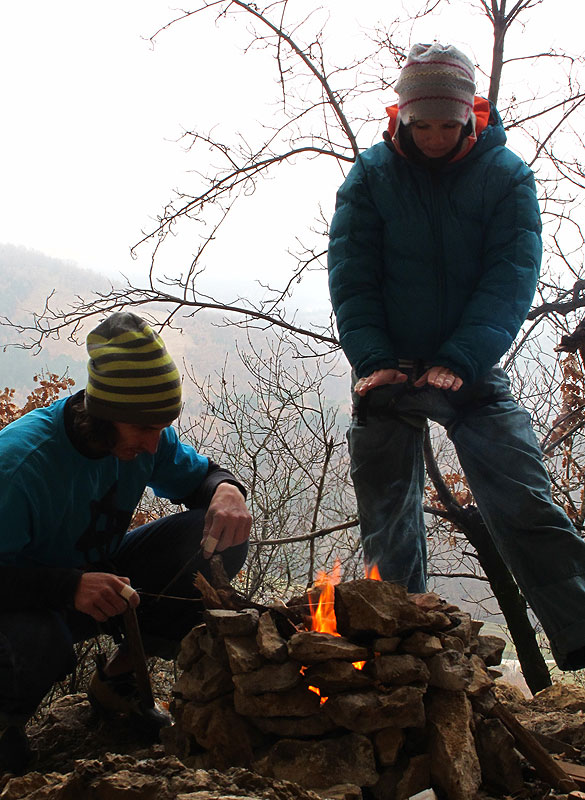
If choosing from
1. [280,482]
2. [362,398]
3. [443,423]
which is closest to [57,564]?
[362,398]

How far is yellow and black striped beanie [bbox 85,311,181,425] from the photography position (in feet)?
7.54

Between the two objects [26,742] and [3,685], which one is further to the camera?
[26,742]

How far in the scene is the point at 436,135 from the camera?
8.44 feet

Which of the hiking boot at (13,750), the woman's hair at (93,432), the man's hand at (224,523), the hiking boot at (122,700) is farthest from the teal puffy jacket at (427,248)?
the hiking boot at (13,750)

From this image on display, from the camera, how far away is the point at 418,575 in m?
2.70

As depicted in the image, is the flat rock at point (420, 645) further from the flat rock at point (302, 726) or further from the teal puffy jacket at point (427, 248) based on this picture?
the teal puffy jacket at point (427, 248)

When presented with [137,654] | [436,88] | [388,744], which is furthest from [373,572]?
[436,88]

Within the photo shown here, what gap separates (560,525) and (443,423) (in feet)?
1.75

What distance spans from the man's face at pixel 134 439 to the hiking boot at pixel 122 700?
87 cm

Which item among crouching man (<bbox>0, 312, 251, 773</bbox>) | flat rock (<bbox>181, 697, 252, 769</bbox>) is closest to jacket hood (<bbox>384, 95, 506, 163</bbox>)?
crouching man (<bbox>0, 312, 251, 773</bbox>)

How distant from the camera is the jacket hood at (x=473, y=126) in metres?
2.62

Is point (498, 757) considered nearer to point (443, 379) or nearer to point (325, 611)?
point (325, 611)

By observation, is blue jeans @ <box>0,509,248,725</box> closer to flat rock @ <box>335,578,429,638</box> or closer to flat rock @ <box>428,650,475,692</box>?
flat rock @ <box>335,578,429,638</box>

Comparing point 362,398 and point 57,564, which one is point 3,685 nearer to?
point 57,564
